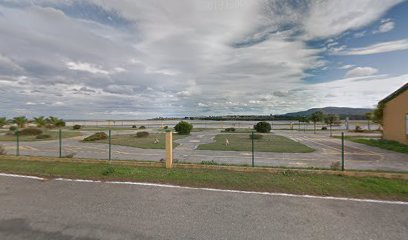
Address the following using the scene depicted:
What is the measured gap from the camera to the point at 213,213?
15.2 feet

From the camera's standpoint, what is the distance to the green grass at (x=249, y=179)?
19.7 ft

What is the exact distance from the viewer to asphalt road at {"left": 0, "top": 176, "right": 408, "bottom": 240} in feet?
12.4

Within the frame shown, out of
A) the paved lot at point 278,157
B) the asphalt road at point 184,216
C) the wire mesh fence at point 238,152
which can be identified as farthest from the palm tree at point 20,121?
the asphalt road at point 184,216

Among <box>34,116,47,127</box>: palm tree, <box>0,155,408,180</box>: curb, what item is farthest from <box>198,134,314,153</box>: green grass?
<box>34,116,47,127</box>: palm tree

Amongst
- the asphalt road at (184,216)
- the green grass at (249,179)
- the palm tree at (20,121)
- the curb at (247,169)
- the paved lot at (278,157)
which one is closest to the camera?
the asphalt road at (184,216)

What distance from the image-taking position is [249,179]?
7.07 meters

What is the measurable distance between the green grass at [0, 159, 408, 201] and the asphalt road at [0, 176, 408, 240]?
2.29 ft

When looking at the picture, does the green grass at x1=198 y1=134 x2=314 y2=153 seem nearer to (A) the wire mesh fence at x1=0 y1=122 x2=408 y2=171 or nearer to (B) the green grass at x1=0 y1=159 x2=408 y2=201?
(A) the wire mesh fence at x1=0 y1=122 x2=408 y2=171

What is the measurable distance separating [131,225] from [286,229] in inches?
104

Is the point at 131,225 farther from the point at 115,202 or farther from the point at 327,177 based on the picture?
the point at 327,177

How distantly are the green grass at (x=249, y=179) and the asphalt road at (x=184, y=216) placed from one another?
0.70 metres

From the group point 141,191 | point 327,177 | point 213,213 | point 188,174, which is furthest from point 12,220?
point 327,177

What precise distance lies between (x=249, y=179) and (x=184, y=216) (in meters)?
3.13

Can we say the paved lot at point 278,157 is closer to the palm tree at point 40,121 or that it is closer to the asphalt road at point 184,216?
the asphalt road at point 184,216
